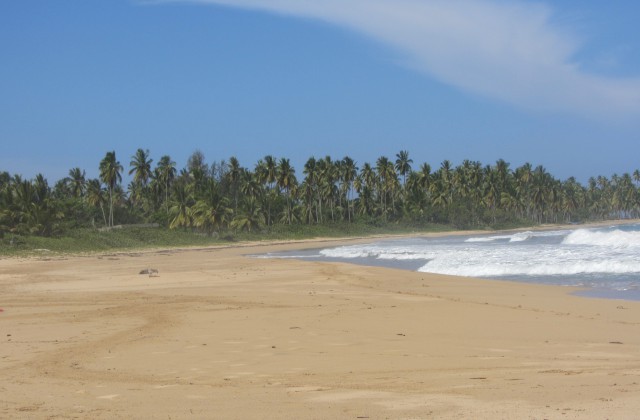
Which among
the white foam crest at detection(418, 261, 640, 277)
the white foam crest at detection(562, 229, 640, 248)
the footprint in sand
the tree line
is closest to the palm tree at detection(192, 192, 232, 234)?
the tree line

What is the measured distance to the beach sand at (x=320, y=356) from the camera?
5.90 meters

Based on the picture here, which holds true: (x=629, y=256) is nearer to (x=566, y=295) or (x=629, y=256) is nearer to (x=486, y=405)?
(x=566, y=295)

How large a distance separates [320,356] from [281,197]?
9013 cm

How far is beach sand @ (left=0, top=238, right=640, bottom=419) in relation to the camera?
5898mm

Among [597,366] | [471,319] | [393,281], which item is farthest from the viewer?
[393,281]

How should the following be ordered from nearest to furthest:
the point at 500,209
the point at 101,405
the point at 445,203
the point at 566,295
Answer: the point at 101,405, the point at 566,295, the point at 445,203, the point at 500,209

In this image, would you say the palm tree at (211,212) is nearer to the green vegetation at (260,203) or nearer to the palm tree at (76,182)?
the green vegetation at (260,203)

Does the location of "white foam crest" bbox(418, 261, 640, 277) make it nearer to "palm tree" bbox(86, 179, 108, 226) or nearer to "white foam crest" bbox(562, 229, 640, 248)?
"white foam crest" bbox(562, 229, 640, 248)

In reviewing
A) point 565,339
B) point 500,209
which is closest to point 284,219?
point 500,209

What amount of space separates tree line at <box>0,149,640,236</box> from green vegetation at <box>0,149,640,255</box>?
0.55 ft

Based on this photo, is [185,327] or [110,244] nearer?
[185,327]

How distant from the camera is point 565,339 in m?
9.63

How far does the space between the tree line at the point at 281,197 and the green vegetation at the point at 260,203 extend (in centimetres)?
17

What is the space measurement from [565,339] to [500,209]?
117 metres
